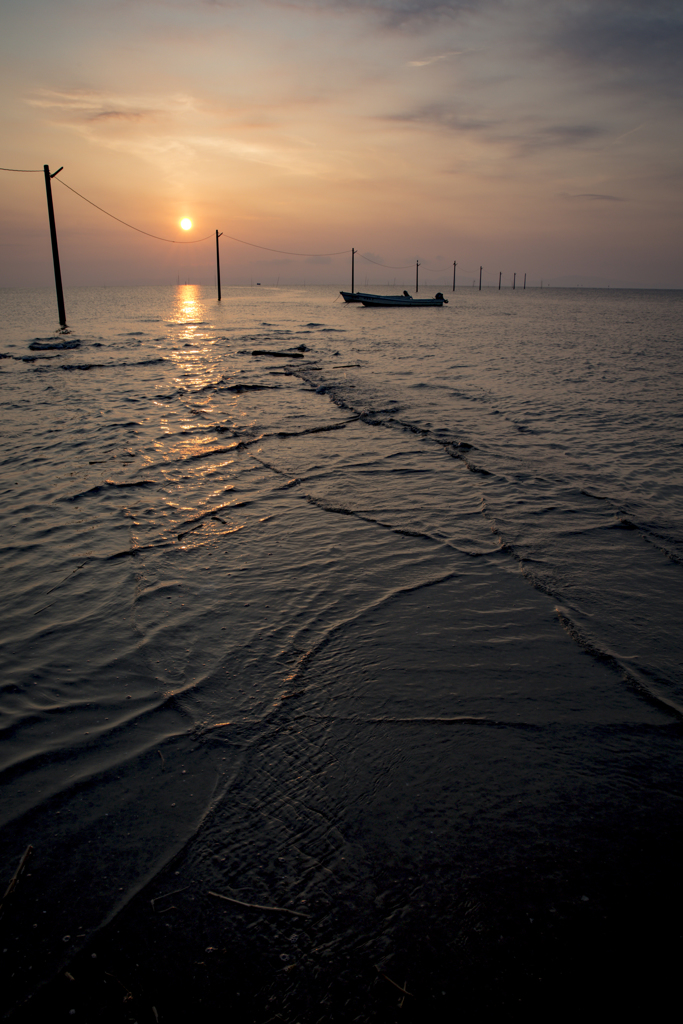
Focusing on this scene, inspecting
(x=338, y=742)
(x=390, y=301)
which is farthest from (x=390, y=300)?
(x=338, y=742)

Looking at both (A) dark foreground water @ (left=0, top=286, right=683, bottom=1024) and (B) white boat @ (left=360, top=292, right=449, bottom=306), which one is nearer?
(A) dark foreground water @ (left=0, top=286, right=683, bottom=1024)

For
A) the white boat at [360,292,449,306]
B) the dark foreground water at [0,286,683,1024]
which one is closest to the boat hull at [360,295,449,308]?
the white boat at [360,292,449,306]

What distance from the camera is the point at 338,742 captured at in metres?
2.71

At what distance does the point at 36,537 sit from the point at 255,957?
4382 mm

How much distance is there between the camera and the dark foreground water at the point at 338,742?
1.79 meters

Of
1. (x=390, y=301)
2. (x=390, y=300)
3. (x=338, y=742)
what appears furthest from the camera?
(x=390, y=301)

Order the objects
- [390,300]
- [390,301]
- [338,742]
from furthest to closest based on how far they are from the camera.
A: [390,301] → [390,300] → [338,742]

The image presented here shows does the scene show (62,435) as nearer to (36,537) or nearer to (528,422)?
(36,537)

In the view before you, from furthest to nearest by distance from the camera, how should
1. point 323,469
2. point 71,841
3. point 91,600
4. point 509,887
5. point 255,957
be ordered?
point 323,469 → point 91,600 → point 71,841 → point 509,887 → point 255,957

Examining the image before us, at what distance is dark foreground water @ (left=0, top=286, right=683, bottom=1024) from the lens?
1787 millimetres

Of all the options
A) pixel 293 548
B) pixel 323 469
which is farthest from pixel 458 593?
pixel 323 469

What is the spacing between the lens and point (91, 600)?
13.3ft

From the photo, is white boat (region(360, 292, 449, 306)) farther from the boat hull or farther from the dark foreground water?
the dark foreground water

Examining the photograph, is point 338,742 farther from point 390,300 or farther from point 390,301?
point 390,301
